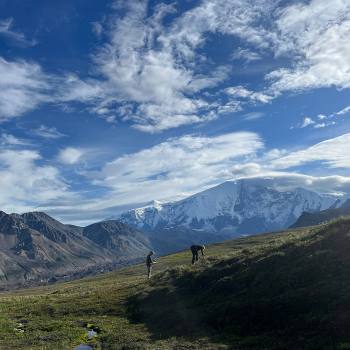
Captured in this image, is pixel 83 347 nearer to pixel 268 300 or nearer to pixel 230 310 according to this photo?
pixel 230 310

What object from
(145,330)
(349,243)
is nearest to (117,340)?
(145,330)

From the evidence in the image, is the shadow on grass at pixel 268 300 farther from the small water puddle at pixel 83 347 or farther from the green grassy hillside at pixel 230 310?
the small water puddle at pixel 83 347

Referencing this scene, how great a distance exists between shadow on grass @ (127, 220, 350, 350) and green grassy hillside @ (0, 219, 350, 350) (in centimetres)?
8

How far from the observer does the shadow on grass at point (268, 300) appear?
86.3ft

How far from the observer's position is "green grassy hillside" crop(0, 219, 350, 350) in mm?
27125

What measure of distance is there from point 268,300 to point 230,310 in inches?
123

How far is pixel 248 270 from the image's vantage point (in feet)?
132

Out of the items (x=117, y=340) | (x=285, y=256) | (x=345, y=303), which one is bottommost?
(x=117, y=340)

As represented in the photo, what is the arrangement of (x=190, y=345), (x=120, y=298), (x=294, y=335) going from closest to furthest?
(x=294, y=335) < (x=190, y=345) < (x=120, y=298)

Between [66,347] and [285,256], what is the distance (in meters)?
19.9

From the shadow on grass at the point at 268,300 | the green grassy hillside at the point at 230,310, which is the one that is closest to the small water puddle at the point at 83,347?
the green grassy hillside at the point at 230,310

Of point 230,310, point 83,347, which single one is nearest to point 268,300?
point 230,310

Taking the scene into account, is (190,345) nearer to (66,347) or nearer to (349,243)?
(66,347)

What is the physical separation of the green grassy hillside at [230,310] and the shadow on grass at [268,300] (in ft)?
0.25
